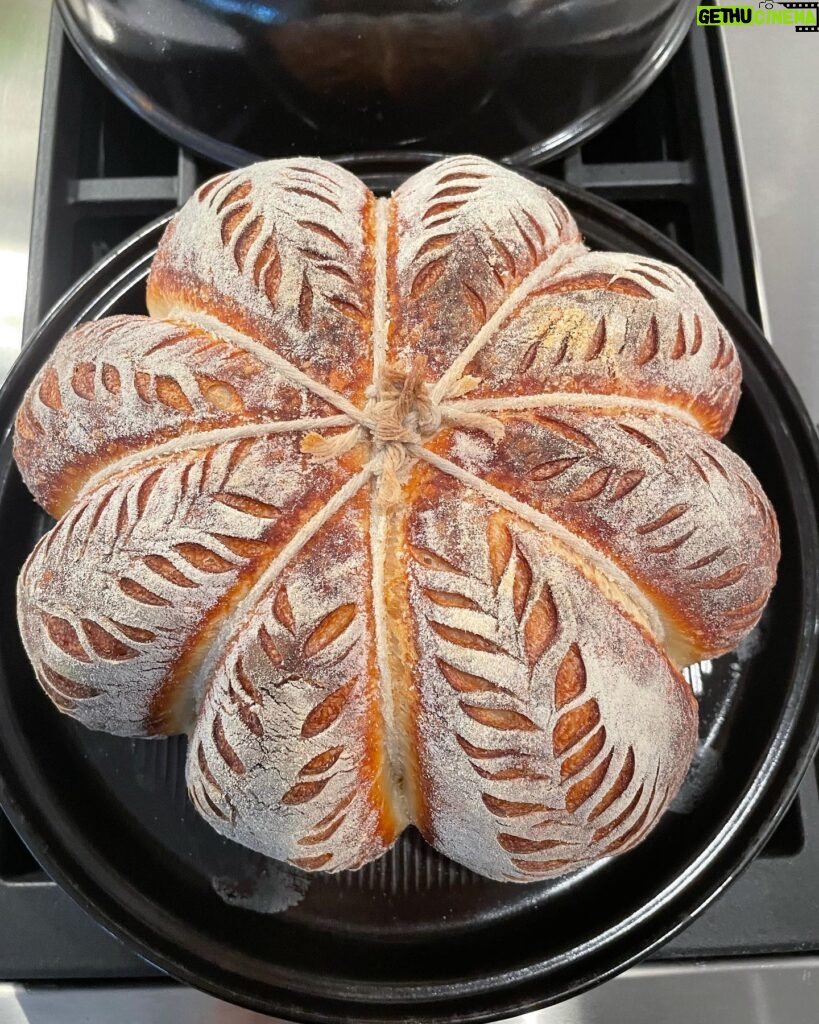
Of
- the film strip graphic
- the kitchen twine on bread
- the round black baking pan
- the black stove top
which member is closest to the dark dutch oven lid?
the black stove top

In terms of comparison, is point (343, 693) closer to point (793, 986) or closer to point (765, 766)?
point (765, 766)

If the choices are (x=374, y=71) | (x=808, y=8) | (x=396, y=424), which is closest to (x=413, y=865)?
(x=396, y=424)

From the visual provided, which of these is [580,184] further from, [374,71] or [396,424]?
[396,424]

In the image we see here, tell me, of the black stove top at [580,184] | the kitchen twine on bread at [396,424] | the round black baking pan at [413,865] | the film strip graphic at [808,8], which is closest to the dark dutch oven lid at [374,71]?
the black stove top at [580,184]

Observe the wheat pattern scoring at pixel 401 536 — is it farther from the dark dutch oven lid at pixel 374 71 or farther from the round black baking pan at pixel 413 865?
the dark dutch oven lid at pixel 374 71

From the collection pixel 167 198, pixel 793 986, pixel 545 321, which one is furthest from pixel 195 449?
pixel 793 986

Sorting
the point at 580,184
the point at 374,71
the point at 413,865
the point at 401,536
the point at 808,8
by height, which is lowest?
the point at 413,865
